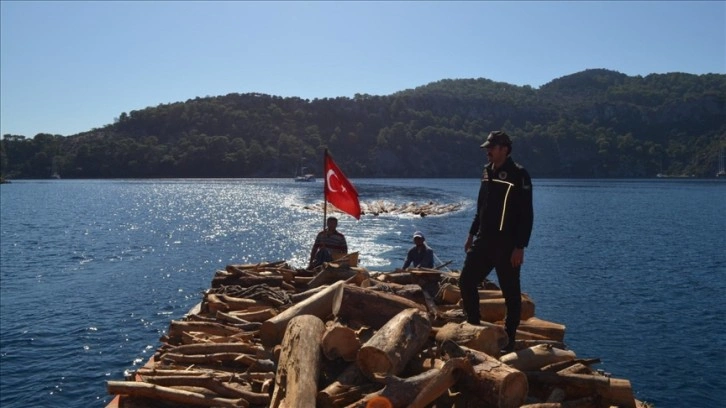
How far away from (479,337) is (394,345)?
4.59ft

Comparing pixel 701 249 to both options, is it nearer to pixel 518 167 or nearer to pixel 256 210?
pixel 518 167

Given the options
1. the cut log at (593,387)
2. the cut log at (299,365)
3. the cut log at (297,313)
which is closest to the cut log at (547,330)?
the cut log at (593,387)

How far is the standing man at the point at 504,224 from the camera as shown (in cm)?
828

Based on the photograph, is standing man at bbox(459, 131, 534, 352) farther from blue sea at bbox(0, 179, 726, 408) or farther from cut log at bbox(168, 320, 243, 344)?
blue sea at bbox(0, 179, 726, 408)

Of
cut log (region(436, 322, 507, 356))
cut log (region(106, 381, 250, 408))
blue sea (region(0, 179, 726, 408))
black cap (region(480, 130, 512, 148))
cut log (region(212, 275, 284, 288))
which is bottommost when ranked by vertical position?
blue sea (region(0, 179, 726, 408))

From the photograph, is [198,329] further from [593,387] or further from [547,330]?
[593,387]

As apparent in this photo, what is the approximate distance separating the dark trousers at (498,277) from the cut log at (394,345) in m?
1.05

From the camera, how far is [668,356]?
62.1 feet

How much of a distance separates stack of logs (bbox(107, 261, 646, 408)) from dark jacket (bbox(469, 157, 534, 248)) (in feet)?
4.41

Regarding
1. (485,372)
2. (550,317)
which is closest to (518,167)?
(485,372)

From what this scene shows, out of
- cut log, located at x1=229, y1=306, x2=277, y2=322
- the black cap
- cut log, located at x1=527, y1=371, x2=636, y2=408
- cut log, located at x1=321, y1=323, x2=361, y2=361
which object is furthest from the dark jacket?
cut log, located at x1=229, y1=306, x2=277, y2=322

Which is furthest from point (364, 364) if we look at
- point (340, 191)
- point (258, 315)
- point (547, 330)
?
point (340, 191)

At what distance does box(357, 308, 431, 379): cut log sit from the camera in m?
7.06

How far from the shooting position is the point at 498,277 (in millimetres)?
8461
